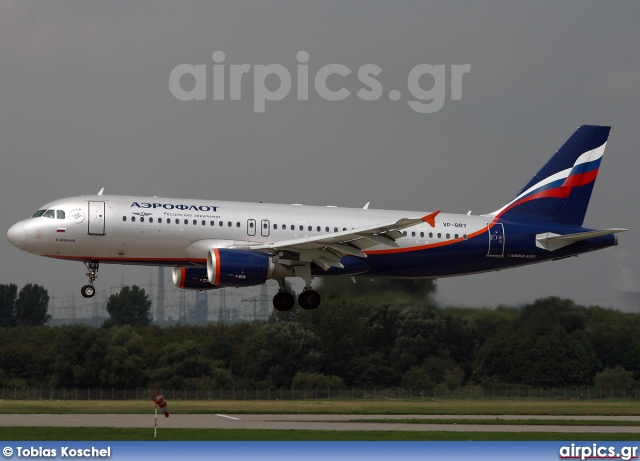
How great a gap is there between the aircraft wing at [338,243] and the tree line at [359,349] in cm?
810

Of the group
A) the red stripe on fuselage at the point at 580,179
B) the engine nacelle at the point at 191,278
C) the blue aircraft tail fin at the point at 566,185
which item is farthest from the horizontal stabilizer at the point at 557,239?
the engine nacelle at the point at 191,278

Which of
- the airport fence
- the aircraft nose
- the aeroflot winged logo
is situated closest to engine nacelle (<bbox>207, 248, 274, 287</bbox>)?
the aeroflot winged logo

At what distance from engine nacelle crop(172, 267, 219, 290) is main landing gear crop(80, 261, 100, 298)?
3467mm

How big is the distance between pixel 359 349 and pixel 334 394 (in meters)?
6.38

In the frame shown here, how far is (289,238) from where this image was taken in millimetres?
46000

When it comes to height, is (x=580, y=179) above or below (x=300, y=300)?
above

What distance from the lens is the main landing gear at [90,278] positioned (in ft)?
149

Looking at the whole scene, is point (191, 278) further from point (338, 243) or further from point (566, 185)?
point (566, 185)

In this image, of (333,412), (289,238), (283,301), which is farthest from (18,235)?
(333,412)

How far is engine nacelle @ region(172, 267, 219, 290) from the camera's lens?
47.2 metres

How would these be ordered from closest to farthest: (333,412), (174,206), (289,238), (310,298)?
(174,206)
(289,238)
(310,298)
(333,412)

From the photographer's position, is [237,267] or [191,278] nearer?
[237,267]

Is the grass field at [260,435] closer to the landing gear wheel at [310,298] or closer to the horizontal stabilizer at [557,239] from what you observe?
the landing gear wheel at [310,298]

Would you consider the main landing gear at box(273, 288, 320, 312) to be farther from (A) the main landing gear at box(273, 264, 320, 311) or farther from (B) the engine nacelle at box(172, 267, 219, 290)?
(B) the engine nacelle at box(172, 267, 219, 290)
